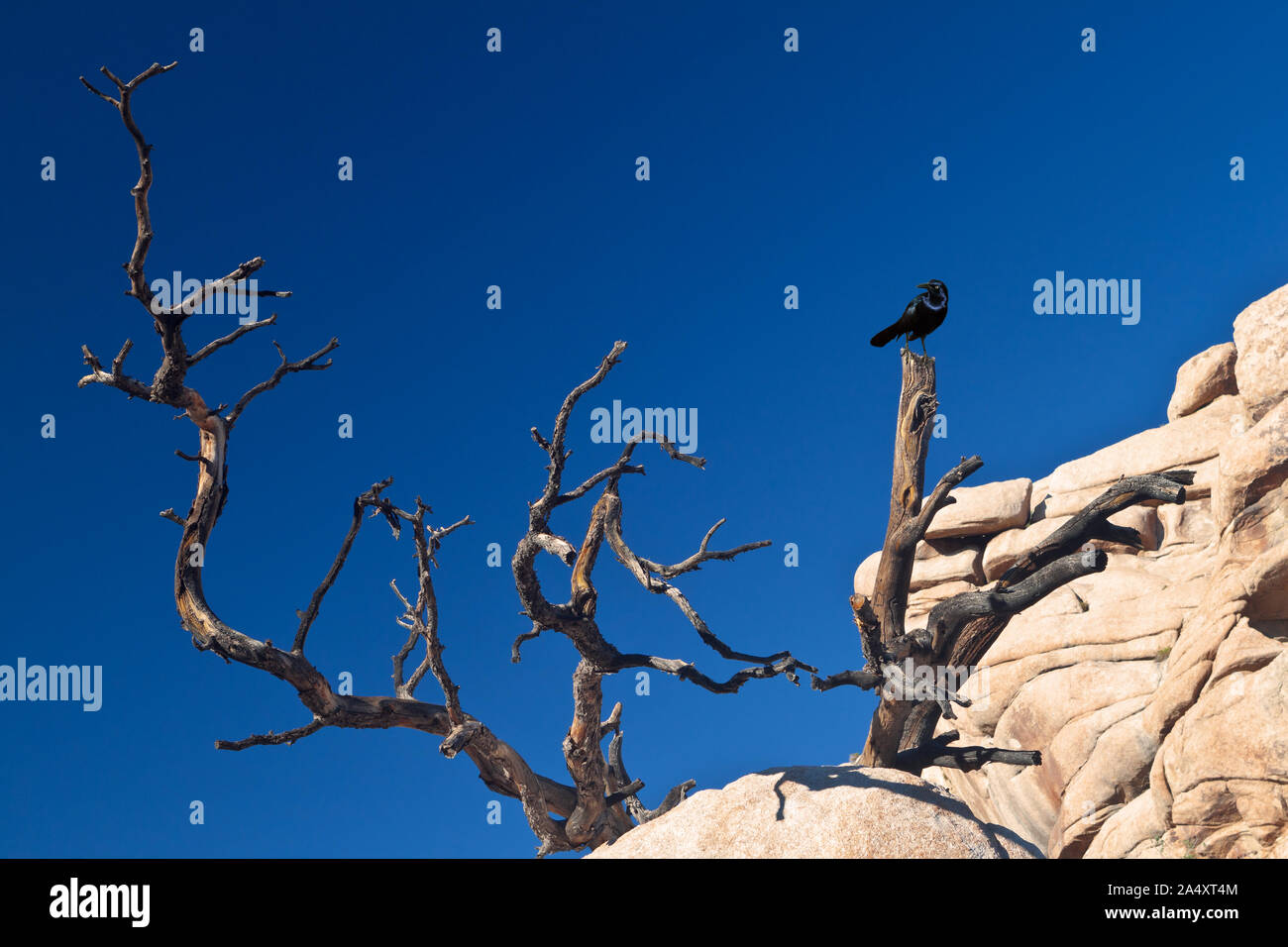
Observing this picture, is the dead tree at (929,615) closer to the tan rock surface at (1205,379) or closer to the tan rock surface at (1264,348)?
the tan rock surface at (1264,348)

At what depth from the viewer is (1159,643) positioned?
21.5m

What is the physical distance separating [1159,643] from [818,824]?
1376cm

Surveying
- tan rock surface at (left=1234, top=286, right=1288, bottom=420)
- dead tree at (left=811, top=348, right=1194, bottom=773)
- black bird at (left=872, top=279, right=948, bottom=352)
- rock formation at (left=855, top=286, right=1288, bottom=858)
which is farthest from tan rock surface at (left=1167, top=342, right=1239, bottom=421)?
black bird at (left=872, top=279, right=948, bottom=352)

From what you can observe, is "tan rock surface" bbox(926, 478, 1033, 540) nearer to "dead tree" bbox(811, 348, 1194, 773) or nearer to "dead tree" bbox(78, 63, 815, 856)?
"dead tree" bbox(811, 348, 1194, 773)

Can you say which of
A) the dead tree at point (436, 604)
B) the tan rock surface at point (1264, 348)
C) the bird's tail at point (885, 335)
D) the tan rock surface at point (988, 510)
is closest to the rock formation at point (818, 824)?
the dead tree at point (436, 604)

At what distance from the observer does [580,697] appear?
16.5 meters

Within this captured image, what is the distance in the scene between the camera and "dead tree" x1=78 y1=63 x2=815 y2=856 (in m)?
13.9

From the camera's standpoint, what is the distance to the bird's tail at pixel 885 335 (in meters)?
16.1

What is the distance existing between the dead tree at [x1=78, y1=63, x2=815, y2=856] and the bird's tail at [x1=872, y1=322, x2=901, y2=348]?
374 cm

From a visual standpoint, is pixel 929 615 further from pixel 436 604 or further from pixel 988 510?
pixel 988 510

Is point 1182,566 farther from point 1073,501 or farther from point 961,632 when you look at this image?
point 961,632

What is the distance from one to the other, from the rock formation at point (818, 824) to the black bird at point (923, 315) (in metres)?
Result: 7.10
